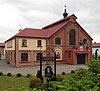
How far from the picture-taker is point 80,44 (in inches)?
1622

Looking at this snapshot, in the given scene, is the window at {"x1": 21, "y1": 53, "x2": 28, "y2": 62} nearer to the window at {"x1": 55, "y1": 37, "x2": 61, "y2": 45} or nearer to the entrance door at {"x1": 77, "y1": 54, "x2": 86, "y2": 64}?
the window at {"x1": 55, "y1": 37, "x2": 61, "y2": 45}

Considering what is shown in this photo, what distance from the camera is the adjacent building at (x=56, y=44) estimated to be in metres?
36.3

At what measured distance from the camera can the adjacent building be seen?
36.3 metres

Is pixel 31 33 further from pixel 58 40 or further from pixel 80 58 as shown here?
pixel 80 58

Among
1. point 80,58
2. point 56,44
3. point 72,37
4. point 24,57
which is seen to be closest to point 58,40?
point 56,44

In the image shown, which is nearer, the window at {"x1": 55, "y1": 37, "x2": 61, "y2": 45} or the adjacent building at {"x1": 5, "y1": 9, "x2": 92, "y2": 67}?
the adjacent building at {"x1": 5, "y1": 9, "x2": 92, "y2": 67}

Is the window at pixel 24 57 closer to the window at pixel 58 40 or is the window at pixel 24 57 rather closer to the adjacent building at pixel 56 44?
the adjacent building at pixel 56 44

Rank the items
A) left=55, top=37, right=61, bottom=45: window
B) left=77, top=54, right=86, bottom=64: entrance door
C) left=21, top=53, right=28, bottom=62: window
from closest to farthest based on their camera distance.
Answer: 1. left=21, top=53, right=28, bottom=62: window
2. left=55, top=37, right=61, bottom=45: window
3. left=77, top=54, right=86, bottom=64: entrance door

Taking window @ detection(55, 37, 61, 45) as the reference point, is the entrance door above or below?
below

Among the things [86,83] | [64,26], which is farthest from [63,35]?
[86,83]

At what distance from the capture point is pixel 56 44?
39281 millimetres

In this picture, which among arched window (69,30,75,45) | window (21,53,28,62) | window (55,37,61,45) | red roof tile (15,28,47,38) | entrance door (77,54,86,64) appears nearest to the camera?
Answer: window (21,53,28,62)

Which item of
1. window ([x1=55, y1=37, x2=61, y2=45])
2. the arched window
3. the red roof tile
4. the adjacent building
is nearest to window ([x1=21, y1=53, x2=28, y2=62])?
the adjacent building

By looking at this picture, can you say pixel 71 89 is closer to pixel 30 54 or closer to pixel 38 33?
pixel 30 54
